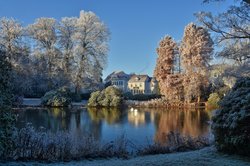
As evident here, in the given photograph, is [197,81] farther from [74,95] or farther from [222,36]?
[222,36]

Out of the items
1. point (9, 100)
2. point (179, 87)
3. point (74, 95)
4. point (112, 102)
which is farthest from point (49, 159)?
point (74, 95)

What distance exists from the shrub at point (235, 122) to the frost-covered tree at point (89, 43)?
103 ft

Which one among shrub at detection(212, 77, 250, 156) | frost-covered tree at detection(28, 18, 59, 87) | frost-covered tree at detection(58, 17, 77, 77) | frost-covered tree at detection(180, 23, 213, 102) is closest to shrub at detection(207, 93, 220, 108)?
frost-covered tree at detection(180, 23, 213, 102)

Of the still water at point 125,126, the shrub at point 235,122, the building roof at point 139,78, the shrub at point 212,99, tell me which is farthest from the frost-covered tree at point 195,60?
the shrub at point 235,122

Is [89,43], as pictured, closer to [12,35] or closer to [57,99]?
[12,35]

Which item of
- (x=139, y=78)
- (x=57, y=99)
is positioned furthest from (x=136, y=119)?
(x=139, y=78)

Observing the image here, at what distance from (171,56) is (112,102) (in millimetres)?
8799

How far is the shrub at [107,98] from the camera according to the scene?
3278cm

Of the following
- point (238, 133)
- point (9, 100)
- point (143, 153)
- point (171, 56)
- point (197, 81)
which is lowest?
point (143, 153)

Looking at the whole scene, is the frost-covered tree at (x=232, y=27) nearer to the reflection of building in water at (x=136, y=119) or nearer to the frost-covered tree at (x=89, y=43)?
the reflection of building in water at (x=136, y=119)

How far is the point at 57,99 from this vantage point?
31359 millimetres

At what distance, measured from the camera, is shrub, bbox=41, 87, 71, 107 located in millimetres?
31359

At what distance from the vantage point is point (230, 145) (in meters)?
6.42

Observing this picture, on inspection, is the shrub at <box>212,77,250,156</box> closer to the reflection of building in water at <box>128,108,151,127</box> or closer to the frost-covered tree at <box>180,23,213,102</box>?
the reflection of building in water at <box>128,108,151,127</box>
